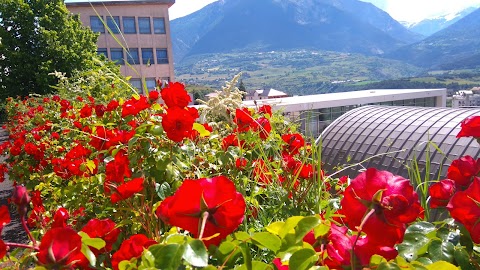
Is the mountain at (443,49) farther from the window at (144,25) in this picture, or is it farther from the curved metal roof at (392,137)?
the curved metal roof at (392,137)

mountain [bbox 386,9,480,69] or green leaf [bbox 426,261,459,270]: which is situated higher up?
mountain [bbox 386,9,480,69]

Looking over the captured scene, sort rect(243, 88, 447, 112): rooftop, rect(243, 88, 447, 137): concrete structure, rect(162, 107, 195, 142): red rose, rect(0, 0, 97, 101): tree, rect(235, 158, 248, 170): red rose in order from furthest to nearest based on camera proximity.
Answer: rect(243, 88, 447, 137): concrete structure < rect(243, 88, 447, 112): rooftop < rect(0, 0, 97, 101): tree < rect(235, 158, 248, 170): red rose < rect(162, 107, 195, 142): red rose

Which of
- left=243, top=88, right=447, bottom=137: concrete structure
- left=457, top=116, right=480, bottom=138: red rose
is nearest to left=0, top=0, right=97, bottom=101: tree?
left=243, top=88, right=447, bottom=137: concrete structure

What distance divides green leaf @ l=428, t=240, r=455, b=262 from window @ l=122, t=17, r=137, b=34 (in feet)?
101

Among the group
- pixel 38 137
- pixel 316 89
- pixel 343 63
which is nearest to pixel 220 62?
pixel 343 63

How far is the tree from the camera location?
49.6ft

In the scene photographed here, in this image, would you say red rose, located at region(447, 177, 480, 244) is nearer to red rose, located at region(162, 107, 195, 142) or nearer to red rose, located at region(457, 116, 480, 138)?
red rose, located at region(457, 116, 480, 138)

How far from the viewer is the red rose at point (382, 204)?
0.59 metres

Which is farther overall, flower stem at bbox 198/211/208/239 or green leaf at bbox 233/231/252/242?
green leaf at bbox 233/231/252/242

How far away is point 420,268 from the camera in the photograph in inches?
22.0

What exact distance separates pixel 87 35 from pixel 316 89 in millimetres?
95927

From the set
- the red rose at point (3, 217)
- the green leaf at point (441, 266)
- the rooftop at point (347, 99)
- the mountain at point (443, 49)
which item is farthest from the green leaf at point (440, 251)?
the mountain at point (443, 49)

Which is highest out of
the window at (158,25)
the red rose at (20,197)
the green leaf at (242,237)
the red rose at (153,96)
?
the window at (158,25)

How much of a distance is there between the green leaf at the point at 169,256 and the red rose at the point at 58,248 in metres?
0.11
